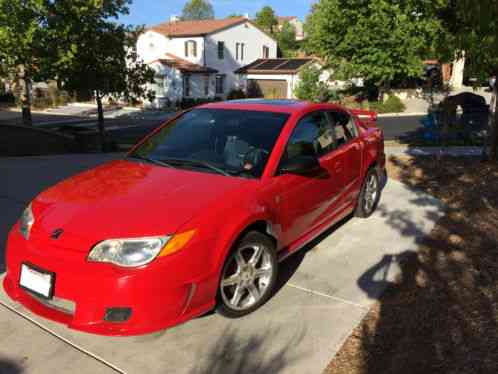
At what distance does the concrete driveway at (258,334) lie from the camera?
292 centimetres

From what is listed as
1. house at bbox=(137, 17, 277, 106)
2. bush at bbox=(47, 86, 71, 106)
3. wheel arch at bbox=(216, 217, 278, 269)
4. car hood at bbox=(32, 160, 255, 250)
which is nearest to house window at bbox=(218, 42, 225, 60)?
house at bbox=(137, 17, 277, 106)

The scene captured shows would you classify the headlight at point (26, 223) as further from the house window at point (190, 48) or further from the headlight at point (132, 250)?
the house window at point (190, 48)

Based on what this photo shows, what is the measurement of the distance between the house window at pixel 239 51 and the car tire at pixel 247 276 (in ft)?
132

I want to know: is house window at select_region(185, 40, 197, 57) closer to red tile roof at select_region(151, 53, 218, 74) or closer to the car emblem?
red tile roof at select_region(151, 53, 218, 74)

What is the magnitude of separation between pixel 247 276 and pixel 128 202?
1.05 meters

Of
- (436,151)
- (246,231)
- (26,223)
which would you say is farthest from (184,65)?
(246,231)

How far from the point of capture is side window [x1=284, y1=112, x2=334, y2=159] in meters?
4.07

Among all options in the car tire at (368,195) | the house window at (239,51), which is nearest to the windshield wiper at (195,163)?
the car tire at (368,195)

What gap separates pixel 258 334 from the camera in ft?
10.7

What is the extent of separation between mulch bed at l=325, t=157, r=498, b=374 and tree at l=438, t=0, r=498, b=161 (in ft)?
8.45

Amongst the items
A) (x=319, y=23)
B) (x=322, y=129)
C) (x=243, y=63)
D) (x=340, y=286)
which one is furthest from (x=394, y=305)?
(x=243, y=63)

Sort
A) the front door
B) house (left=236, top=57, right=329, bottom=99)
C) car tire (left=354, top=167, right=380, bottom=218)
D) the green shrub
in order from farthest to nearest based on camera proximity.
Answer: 1. the green shrub
2. house (left=236, top=57, right=329, bottom=99)
3. car tire (left=354, top=167, right=380, bottom=218)
4. the front door

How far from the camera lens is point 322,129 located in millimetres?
4695

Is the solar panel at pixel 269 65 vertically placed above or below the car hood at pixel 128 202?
above
